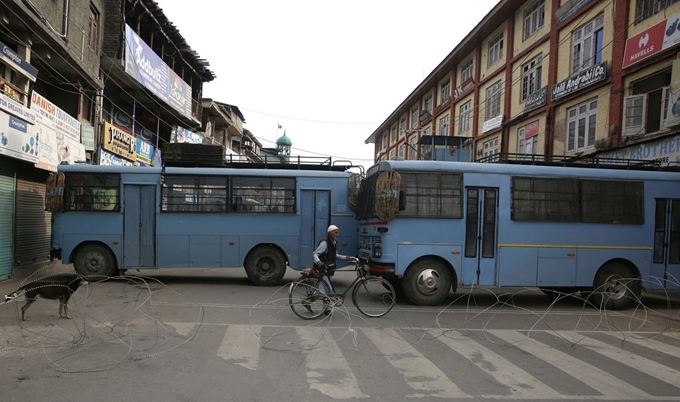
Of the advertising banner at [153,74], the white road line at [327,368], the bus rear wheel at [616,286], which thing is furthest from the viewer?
the advertising banner at [153,74]

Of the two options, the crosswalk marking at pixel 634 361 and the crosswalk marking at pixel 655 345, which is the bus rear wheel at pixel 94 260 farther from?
the crosswalk marking at pixel 655 345

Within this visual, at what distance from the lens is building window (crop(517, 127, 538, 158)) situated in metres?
22.5

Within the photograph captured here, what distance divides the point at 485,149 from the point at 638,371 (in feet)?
79.2

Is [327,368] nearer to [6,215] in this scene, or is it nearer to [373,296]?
[373,296]

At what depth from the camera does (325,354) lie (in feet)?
19.7

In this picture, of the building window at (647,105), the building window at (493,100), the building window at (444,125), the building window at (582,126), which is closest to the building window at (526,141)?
the building window at (582,126)

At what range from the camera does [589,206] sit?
33.0 feet

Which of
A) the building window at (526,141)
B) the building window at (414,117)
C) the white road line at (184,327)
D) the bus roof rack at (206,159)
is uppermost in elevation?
the building window at (414,117)

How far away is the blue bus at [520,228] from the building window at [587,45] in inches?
375

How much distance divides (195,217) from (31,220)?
17.3ft

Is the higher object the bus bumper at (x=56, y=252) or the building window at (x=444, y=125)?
the building window at (x=444, y=125)

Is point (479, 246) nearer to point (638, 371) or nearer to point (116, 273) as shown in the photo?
point (638, 371)

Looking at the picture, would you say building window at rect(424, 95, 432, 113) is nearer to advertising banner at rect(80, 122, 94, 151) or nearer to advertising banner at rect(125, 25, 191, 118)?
advertising banner at rect(125, 25, 191, 118)

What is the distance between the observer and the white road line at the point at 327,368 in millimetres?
4686
